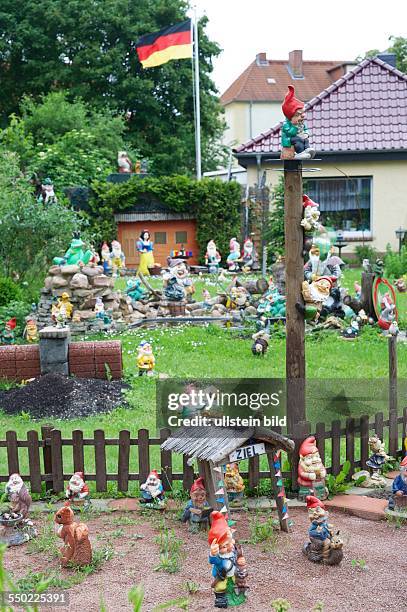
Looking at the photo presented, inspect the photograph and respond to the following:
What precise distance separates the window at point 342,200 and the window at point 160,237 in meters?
4.77

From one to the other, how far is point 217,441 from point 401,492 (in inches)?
64.2

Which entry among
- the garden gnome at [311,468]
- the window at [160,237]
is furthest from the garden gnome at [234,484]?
the window at [160,237]

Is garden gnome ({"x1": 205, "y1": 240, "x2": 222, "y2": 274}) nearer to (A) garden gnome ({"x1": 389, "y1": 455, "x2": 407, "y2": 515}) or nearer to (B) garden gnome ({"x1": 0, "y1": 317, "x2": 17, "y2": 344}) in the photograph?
(B) garden gnome ({"x1": 0, "y1": 317, "x2": 17, "y2": 344})

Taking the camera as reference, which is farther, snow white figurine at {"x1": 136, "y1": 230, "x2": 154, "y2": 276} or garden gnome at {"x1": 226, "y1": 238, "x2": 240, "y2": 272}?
garden gnome at {"x1": 226, "y1": 238, "x2": 240, "y2": 272}

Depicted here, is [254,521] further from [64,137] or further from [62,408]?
[64,137]

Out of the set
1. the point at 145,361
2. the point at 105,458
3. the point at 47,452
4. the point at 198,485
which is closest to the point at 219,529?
the point at 198,485

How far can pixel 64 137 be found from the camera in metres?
28.3

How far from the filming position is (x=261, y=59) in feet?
173

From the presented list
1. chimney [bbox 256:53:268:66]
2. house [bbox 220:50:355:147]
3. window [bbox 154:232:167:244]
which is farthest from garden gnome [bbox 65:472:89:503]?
chimney [bbox 256:53:268:66]

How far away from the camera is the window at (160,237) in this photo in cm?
2559

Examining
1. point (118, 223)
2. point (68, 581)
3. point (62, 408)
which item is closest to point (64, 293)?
point (62, 408)

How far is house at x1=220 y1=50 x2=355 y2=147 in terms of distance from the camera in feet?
166

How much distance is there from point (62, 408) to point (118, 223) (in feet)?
53.3

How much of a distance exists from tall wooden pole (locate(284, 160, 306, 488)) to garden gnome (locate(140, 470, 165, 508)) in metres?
1.13
